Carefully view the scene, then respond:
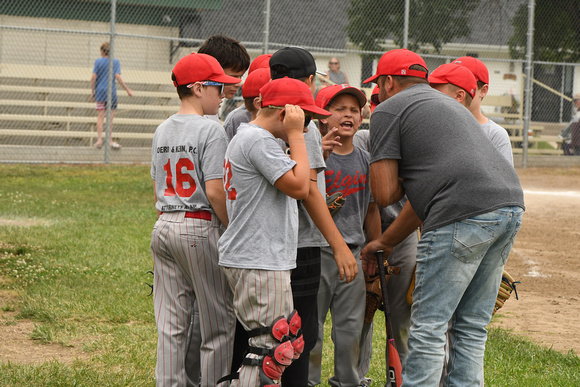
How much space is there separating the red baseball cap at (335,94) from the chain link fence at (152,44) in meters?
10.1

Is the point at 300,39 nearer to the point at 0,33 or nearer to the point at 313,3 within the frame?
the point at 313,3

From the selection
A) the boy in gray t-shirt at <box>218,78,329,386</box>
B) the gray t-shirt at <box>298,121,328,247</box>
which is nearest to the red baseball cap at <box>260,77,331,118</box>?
the boy in gray t-shirt at <box>218,78,329,386</box>

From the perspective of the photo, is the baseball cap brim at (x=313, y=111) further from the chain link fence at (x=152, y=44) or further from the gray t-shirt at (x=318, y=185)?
the chain link fence at (x=152, y=44)

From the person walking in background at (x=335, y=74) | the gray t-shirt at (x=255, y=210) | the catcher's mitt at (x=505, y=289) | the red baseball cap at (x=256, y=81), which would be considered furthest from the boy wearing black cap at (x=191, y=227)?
the person walking in background at (x=335, y=74)

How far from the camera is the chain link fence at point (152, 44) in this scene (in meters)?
15.3

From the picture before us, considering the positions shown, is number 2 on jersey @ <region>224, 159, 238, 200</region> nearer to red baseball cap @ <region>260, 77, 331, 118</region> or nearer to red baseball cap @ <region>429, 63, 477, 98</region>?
red baseball cap @ <region>260, 77, 331, 118</region>

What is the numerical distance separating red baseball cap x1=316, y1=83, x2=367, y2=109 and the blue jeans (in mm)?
1117

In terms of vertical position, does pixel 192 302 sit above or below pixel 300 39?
below

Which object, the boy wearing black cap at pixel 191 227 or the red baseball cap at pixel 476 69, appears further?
the red baseball cap at pixel 476 69

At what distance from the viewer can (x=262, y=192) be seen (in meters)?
3.23

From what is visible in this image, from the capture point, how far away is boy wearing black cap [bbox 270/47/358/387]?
3443 millimetres

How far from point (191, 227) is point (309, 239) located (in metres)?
0.60

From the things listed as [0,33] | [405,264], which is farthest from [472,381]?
[0,33]

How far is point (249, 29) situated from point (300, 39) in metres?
1.54
